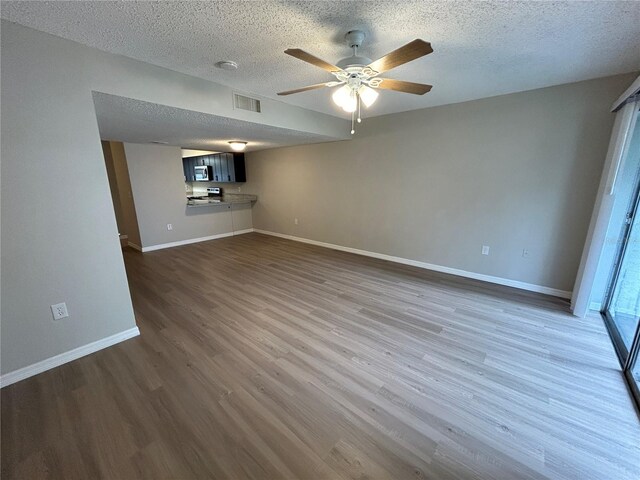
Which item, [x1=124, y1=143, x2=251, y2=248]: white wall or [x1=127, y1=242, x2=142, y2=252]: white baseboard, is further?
[x1=127, y1=242, x2=142, y2=252]: white baseboard

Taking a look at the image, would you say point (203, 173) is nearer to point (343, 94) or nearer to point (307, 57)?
point (343, 94)

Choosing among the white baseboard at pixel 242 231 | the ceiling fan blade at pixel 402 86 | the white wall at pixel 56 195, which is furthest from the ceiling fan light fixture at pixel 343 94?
the white baseboard at pixel 242 231

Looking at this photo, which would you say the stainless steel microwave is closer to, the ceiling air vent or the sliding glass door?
the ceiling air vent

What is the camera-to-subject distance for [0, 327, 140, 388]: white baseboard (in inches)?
73.4

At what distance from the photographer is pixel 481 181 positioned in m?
3.45

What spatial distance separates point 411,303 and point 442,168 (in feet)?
6.83

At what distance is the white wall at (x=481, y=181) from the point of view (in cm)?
282

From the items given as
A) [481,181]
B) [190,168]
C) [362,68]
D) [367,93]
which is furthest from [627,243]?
[190,168]

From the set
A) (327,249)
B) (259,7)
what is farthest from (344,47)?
(327,249)

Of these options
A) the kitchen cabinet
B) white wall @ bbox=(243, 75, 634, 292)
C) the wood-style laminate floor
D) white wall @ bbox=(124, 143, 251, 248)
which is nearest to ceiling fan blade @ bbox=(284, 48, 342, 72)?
the wood-style laminate floor

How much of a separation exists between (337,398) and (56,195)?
252 cm

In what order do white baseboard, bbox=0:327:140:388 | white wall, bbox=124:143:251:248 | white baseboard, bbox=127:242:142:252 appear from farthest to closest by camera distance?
white baseboard, bbox=127:242:142:252 < white wall, bbox=124:143:251:248 < white baseboard, bbox=0:327:140:388

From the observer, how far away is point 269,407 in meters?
1.67

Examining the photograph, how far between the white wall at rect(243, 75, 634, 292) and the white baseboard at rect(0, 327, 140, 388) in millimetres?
3757
